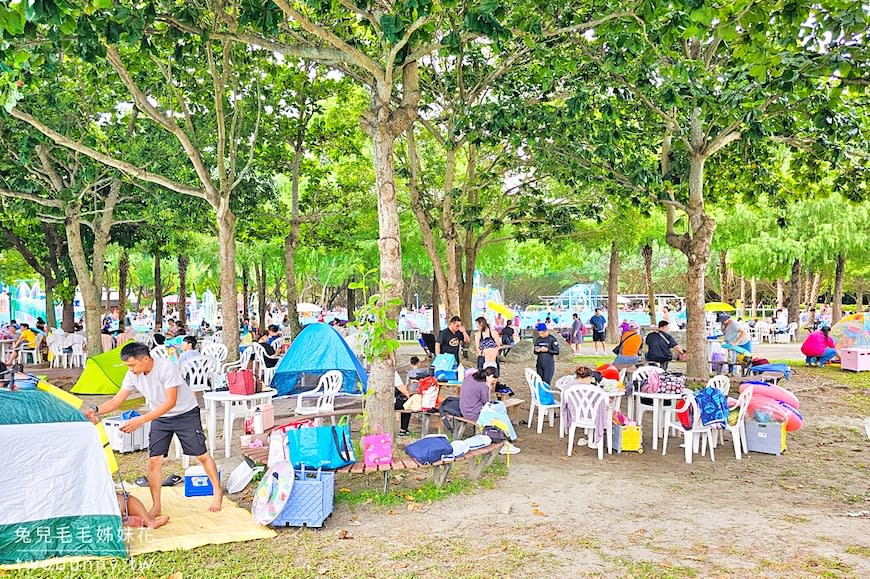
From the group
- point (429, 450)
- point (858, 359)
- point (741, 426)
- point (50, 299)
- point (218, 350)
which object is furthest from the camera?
point (50, 299)

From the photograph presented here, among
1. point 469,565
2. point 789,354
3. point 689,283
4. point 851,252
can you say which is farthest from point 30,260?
point 851,252

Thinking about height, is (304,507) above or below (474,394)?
below

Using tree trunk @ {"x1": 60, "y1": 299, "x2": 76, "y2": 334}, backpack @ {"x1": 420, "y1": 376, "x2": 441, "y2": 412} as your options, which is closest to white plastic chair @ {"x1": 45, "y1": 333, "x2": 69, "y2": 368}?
tree trunk @ {"x1": 60, "y1": 299, "x2": 76, "y2": 334}

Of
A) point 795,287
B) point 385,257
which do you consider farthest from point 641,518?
point 795,287

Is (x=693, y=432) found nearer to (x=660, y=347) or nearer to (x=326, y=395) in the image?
(x=660, y=347)

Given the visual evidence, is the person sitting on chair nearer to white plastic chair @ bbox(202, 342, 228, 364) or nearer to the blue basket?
white plastic chair @ bbox(202, 342, 228, 364)

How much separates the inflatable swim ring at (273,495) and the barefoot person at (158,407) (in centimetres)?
69

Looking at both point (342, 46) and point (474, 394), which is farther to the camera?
point (474, 394)

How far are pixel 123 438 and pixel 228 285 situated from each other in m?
5.67

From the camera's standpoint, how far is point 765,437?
8961mm

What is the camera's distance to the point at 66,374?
1792cm

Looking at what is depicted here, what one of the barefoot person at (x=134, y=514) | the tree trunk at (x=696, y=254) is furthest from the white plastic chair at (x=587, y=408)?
the tree trunk at (x=696, y=254)

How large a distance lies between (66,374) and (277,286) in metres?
21.9

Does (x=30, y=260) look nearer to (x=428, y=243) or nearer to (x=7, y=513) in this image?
(x=428, y=243)
